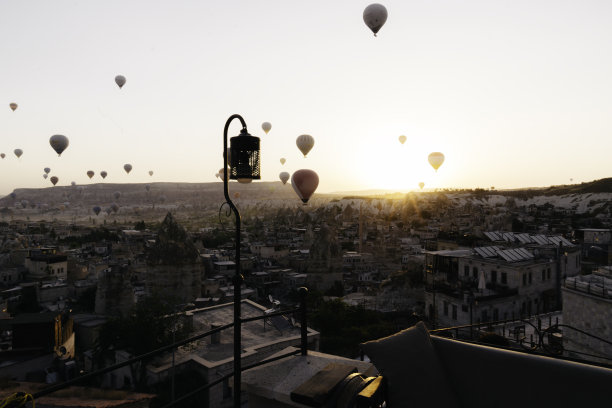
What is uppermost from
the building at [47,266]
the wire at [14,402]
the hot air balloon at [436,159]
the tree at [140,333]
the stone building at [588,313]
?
the hot air balloon at [436,159]

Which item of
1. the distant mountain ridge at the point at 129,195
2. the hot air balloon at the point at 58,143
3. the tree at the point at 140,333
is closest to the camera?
the tree at the point at 140,333

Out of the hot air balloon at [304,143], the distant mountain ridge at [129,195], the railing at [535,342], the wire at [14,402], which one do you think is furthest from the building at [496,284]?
the distant mountain ridge at [129,195]

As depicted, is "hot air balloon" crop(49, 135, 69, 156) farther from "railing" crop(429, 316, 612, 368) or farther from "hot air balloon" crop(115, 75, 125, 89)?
"railing" crop(429, 316, 612, 368)

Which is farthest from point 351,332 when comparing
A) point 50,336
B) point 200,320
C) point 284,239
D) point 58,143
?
point 284,239

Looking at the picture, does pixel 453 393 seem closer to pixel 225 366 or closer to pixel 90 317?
pixel 225 366

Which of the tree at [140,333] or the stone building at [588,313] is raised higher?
the stone building at [588,313]

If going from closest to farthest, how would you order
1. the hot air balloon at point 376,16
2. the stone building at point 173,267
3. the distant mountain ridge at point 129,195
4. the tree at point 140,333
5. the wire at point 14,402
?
the wire at point 14,402 < the tree at point 140,333 < the hot air balloon at point 376,16 < the stone building at point 173,267 < the distant mountain ridge at point 129,195

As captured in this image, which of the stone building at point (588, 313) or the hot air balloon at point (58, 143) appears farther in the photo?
the hot air balloon at point (58, 143)

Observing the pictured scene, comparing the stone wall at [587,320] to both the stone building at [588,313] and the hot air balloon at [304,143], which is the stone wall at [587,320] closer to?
the stone building at [588,313]
